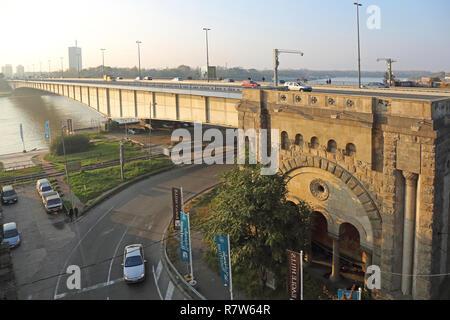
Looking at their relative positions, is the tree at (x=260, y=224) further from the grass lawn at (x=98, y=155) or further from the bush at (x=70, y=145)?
the bush at (x=70, y=145)

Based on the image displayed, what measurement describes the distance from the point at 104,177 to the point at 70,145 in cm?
2079

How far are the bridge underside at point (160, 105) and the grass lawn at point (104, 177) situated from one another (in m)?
6.80

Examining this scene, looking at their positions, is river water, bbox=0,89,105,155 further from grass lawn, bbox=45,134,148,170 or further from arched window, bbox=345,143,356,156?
arched window, bbox=345,143,356,156

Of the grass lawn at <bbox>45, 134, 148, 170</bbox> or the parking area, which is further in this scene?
the grass lawn at <bbox>45, 134, 148, 170</bbox>

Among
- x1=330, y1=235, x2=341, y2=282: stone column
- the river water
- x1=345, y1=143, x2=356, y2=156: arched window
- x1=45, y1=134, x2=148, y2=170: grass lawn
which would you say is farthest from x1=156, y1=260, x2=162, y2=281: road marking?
the river water

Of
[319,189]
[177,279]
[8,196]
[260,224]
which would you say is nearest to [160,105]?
[8,196]

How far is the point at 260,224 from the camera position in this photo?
2105cm

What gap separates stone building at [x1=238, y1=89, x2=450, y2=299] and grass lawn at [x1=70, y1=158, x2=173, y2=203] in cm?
2362

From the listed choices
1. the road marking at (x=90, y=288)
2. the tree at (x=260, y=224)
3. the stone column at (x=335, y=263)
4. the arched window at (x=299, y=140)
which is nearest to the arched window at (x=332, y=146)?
the arched window at (x=299, y=140)

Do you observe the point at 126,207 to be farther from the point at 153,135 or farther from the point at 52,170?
the point at 153,135

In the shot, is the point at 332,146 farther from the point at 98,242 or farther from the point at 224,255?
the point at 98,242

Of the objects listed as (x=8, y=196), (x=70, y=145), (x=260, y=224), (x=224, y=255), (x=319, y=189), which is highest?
(x=319, y=189)

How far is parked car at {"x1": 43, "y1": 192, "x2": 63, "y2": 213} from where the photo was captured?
35531mm

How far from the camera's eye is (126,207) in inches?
1438
